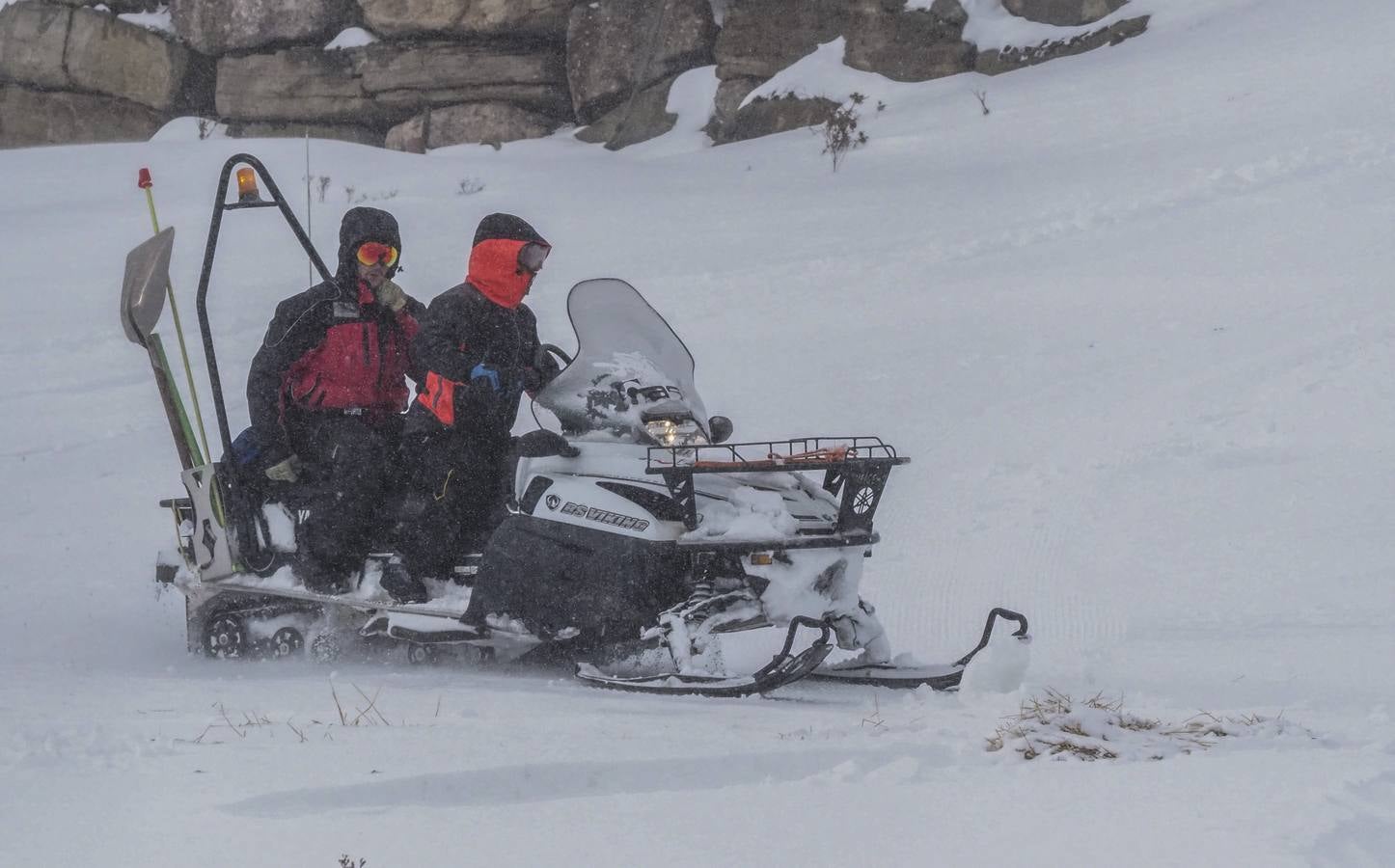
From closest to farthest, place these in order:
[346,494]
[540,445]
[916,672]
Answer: [916,672] → [540,445] → [346,494]

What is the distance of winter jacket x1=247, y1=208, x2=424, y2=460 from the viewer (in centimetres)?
523

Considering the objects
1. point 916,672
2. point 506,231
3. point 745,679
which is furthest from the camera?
point 506,231

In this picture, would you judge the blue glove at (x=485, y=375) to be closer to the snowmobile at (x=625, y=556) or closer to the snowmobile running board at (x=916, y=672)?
the snowmobile at (x=625, y=556)

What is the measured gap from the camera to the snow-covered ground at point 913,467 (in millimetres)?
2574

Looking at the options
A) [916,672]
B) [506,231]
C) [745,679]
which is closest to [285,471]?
[506,231]

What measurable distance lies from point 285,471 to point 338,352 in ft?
1.60

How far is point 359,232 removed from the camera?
5.34 m

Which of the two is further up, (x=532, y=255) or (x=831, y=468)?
(x=532, y=255)

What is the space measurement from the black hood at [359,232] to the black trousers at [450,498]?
2.50ft

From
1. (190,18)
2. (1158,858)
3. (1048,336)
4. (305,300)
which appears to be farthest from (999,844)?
(190,18)

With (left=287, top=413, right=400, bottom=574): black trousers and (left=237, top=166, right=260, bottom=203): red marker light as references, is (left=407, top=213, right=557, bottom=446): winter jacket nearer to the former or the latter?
(left=287, top=413, right=400, bottom=574): black trousers

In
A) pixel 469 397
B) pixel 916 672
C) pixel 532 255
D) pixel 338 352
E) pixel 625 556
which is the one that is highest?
pixel 532 255

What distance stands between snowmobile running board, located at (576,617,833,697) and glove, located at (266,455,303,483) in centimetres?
156

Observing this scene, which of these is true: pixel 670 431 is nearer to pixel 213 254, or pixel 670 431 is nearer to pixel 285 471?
pixel 285 471
